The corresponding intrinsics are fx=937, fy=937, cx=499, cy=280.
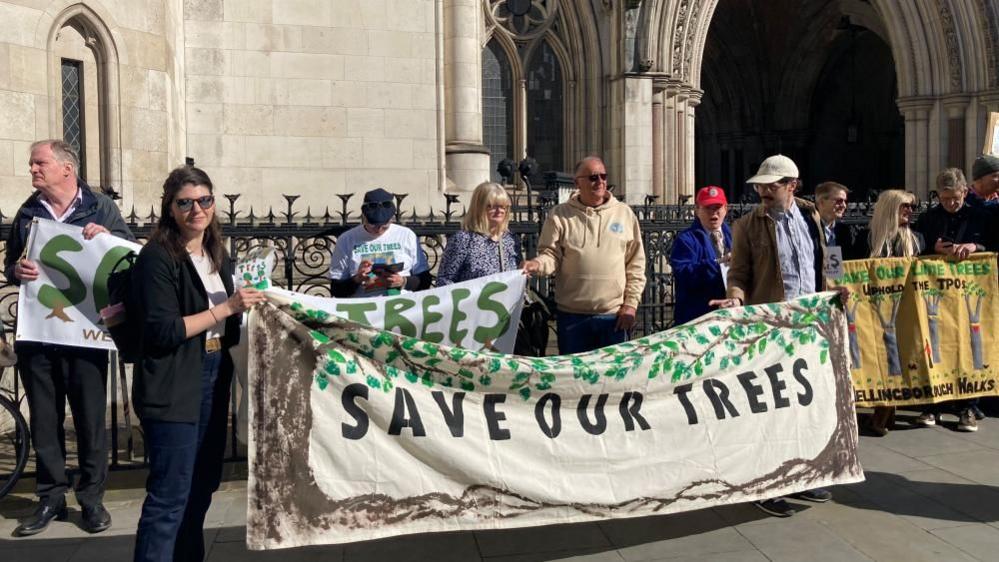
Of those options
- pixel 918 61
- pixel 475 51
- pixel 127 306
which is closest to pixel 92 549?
pixel 127 306

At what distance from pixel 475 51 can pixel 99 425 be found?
10.7 m

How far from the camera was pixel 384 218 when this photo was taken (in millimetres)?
5801

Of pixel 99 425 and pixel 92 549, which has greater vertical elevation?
pixel 99 425

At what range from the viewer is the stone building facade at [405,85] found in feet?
32.5

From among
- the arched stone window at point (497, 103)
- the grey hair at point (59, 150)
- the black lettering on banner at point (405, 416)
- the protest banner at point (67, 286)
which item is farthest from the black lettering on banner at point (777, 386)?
the arched stone window at point (497, 103)

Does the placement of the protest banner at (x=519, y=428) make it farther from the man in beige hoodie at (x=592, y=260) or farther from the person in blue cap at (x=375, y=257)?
the person in blue cap at (x=375, y=257)

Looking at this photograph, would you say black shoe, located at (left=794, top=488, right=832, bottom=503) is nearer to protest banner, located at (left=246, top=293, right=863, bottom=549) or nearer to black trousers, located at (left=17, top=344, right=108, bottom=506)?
protest banner, located at (left=246, top=293, right=863, bottom=549)

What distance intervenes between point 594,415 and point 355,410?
1212mm

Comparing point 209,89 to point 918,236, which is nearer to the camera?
point 918,236

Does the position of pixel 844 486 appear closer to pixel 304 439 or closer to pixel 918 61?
pixel 304 439

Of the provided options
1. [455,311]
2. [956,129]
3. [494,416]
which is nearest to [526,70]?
[956,129]

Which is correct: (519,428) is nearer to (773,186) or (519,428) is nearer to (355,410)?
(355,410)

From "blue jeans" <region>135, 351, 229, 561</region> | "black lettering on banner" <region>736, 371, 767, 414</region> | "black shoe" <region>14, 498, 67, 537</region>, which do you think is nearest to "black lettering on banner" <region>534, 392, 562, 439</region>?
"black lettering on banner" <region>736, 371, 767, 414</region>

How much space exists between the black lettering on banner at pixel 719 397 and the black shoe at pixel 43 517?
3697 millimetres
